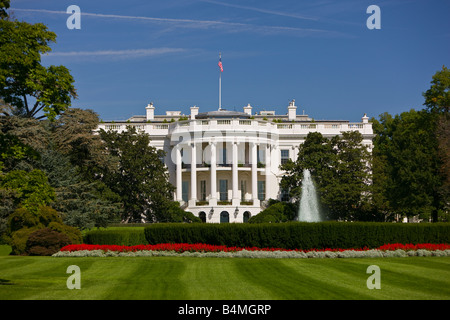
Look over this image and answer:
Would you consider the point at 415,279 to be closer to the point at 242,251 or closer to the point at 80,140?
the point at 242,251

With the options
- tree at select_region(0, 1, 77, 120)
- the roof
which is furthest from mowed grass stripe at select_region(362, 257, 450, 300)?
the roof

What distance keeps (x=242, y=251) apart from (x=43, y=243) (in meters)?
9.74

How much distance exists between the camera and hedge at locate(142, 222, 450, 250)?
30.1 metres

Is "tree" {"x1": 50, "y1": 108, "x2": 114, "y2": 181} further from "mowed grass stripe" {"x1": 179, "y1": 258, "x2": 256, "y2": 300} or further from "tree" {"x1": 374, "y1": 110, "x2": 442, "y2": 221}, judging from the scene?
"tree" {"x1": 374, "y1": 110, "x2": 442, "y2": 221}

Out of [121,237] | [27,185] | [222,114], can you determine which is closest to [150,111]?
[222,114]

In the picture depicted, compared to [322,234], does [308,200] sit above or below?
above

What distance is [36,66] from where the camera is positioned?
21.1m

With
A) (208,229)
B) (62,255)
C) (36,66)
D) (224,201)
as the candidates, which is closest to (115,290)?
(36,66)

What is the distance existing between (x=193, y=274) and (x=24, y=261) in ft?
29.8

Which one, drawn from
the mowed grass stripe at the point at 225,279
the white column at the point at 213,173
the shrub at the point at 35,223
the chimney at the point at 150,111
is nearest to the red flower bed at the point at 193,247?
the shrub at the point at 35,223

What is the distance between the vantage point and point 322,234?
98.6 feet

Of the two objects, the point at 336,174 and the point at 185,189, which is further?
the point at 185,189
